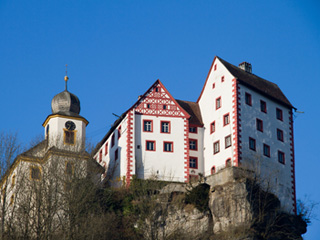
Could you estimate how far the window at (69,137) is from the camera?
7756 cm

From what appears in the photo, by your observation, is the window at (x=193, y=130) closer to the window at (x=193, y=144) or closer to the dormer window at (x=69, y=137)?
the window at (x=193, y=144)

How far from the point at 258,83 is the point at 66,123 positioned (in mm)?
17900

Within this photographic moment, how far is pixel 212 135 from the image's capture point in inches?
3068

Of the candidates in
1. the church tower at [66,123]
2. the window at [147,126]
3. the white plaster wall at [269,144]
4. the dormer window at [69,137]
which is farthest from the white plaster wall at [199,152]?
the dormer window at [69,137]

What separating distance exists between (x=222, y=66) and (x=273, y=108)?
19.5 ft

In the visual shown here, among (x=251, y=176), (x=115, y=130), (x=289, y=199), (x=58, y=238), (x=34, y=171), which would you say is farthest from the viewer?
(x=115, y=130)

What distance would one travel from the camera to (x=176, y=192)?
73.3 metres

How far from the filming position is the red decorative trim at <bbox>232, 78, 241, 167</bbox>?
73.2 m

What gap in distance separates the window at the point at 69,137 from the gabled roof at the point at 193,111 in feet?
35.0

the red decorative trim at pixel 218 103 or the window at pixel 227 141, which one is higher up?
the red decorative trim at pixel 218 103

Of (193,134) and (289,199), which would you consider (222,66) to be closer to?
(193,134)

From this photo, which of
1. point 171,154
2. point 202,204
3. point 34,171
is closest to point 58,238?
point 34,171

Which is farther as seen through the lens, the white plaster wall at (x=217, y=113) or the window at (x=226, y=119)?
the window at (x=226, y=119)

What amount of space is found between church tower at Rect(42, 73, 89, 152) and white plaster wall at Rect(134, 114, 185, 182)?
16.8ft
